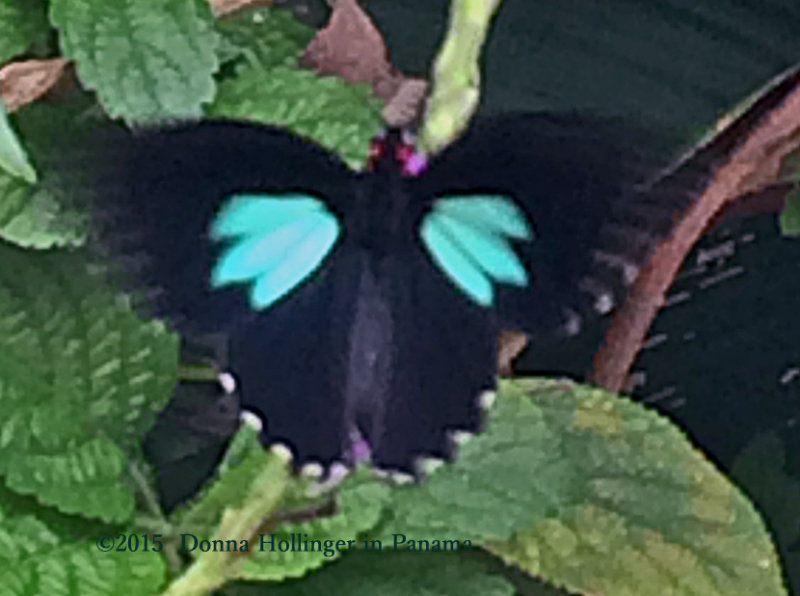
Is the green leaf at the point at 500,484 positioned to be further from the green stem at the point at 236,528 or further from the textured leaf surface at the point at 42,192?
the textured leaf surface at the point at 42,192

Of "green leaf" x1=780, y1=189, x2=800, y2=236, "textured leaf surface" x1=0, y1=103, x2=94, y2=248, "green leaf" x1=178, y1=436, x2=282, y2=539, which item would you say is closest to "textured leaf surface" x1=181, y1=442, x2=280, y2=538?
"green leaf" x1=178, y1=436, x2=282, y2=539

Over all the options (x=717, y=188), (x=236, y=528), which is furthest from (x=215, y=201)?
(x=717, y=188)

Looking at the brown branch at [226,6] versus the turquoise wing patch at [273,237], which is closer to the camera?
the turquoise wing patch at [273,237]

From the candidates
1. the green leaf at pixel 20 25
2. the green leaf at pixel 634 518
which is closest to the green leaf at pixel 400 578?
the green leaf at pixel 634 518

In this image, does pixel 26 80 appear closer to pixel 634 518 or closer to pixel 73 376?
pixel 73 376

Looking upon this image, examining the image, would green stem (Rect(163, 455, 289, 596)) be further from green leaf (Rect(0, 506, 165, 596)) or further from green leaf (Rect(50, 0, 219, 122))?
green leaf (Rect(50, 0, 219, 122))

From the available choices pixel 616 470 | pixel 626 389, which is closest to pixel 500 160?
pixel 616 470

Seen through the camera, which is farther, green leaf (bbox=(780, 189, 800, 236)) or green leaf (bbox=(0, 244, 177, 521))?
green leaf (bbox=(780, 189, 800, 236))
